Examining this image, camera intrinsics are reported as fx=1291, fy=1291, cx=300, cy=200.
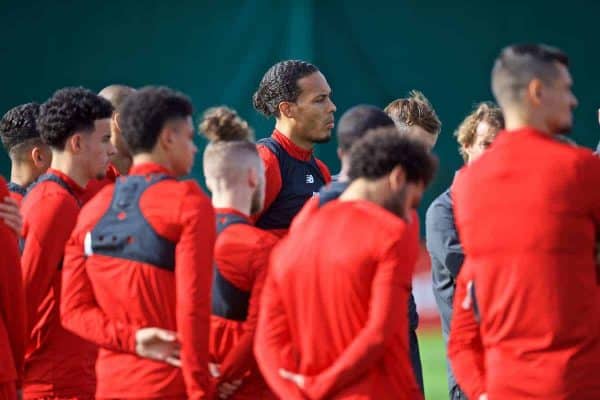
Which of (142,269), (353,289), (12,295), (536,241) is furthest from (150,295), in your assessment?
(536,241)

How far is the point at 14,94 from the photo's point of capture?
30.4 feet

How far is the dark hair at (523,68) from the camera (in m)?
3.58

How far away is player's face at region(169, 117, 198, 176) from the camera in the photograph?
403 centimetres

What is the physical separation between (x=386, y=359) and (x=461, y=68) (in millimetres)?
6118

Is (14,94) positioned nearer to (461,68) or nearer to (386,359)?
(461,68)

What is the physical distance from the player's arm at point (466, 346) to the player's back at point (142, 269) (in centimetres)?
82

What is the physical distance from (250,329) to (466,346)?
0.72m

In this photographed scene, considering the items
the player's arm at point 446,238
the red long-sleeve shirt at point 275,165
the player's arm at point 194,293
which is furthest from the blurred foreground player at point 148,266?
the player's arm at point 446,238

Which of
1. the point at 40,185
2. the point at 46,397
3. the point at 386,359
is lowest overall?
the point at 46,397

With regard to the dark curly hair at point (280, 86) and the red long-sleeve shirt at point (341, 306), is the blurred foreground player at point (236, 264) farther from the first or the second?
the dark curly hair at point (280, 86)

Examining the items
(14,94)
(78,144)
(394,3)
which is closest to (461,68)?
(394,3)

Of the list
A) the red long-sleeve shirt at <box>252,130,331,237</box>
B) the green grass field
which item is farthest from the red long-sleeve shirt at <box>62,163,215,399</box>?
the green grass field

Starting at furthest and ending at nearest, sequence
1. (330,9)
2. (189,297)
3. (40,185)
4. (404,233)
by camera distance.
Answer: (330,9) → (40,185) → (189,297) → (404,233)

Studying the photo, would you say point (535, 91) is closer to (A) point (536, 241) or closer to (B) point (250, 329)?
(A) point (536, 241)
